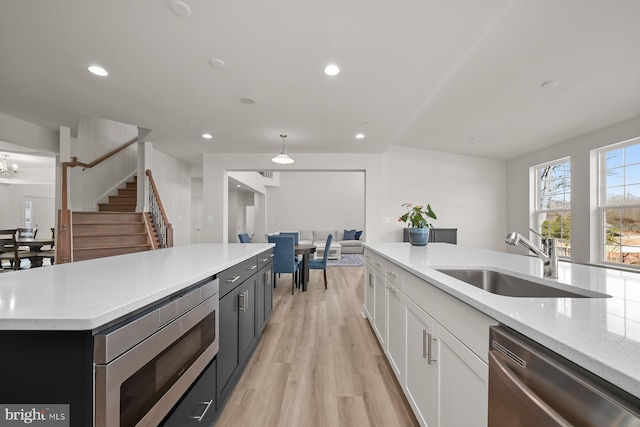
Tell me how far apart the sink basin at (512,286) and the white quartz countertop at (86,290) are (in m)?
1.38

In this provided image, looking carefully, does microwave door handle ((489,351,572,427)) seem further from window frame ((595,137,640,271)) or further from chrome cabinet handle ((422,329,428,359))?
window frame ((595,137,640,271))

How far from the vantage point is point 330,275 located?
5.86 m

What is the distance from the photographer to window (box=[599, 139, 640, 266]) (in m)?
4.07

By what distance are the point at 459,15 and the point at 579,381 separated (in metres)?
2.48

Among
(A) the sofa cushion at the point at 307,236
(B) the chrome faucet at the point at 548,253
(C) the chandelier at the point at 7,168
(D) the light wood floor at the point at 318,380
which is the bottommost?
(D) the light wood floor at the point at 318,380

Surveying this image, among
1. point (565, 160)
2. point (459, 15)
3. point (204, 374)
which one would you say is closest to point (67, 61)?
point (204, 374)

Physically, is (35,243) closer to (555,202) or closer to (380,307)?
(380,307)

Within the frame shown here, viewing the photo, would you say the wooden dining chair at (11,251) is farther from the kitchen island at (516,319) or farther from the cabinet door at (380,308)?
the kitchen island at (516,319)

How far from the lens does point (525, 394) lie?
644 mm

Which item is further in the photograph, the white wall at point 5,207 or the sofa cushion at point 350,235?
the sofa cushion at point 350,235

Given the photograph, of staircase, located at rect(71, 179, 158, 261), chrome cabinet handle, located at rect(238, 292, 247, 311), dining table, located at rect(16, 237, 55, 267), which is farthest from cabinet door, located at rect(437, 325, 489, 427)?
dining table, located at rect(16, 237, 55, 267)

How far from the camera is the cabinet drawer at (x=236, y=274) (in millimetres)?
1585

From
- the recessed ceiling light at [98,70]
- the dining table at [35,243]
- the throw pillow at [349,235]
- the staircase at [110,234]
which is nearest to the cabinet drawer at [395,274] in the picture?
the recessed ceiling light at [98,70]

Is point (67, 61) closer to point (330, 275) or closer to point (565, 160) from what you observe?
point (330, 275)
